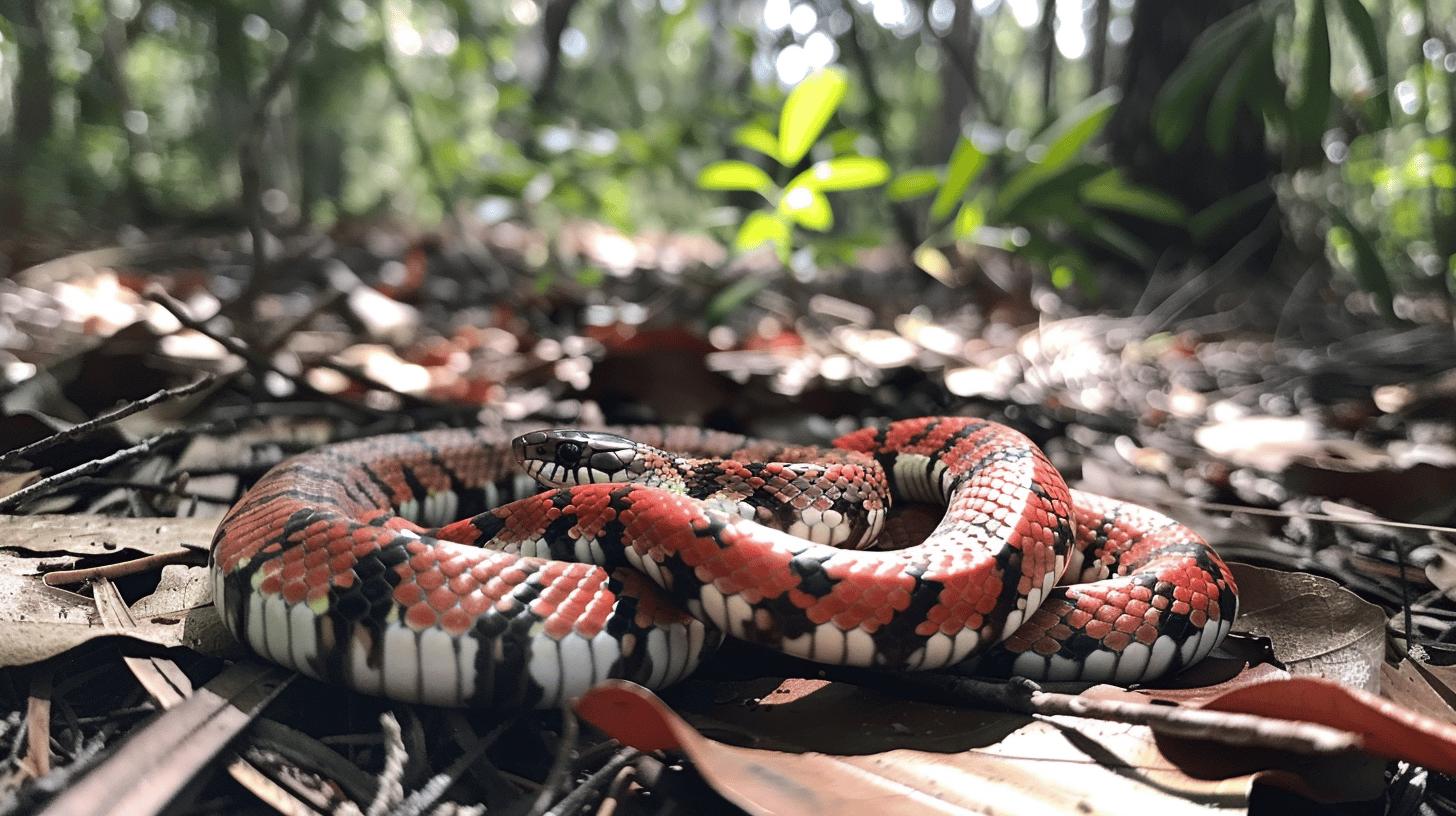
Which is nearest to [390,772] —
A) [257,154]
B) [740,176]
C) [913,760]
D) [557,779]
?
[557,779]

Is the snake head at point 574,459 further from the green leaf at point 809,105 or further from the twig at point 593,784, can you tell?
the green leaf at point 809,105

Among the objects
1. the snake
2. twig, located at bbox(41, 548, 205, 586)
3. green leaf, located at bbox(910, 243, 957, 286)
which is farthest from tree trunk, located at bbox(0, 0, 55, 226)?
the snake

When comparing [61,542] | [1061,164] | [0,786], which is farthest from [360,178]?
[0,786]

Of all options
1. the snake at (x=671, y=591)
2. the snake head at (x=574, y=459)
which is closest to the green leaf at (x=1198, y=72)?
the snake at (x=671, y=591)

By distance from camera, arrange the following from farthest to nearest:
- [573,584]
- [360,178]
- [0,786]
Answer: [360,178]
[573,584]
[0,786]

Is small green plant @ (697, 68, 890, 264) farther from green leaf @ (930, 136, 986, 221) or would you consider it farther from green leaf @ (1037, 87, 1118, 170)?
green leaf @ (1037, 87, 1118, 170)

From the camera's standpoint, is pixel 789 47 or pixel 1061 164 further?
pixel 789 47

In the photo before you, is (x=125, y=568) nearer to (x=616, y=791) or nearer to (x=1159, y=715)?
(x=616, y=791)

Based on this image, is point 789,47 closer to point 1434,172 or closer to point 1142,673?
point 1434,172
